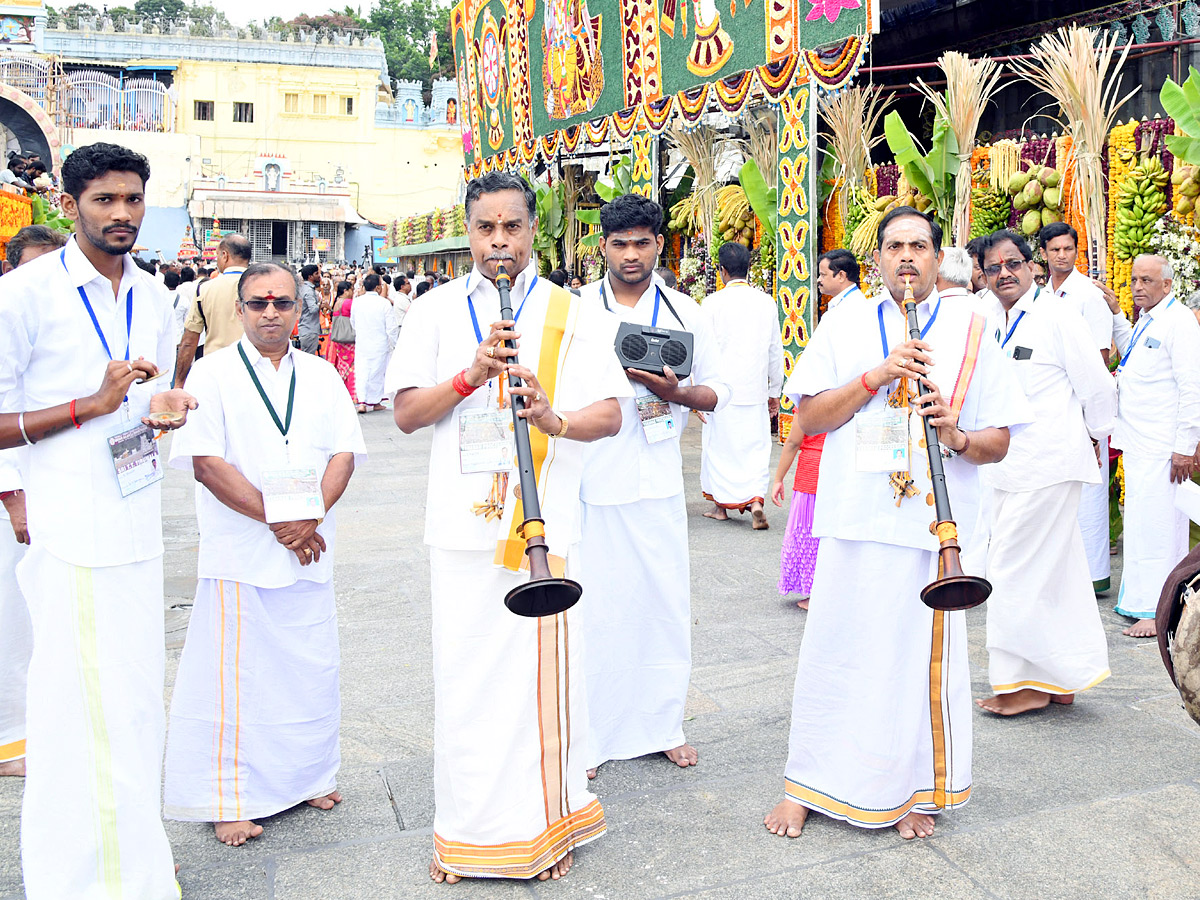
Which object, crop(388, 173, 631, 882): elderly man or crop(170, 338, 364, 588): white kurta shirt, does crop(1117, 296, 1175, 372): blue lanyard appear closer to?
crop(388, 173, 631, 882): elderly man

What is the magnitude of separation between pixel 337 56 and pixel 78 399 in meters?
47.3

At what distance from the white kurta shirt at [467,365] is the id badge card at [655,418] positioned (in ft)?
2.09

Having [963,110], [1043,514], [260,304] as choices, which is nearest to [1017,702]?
[1043,514]

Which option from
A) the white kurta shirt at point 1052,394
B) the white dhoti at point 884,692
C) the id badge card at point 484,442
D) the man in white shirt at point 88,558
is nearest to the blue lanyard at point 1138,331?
the white kurta shirt at point 1052,394

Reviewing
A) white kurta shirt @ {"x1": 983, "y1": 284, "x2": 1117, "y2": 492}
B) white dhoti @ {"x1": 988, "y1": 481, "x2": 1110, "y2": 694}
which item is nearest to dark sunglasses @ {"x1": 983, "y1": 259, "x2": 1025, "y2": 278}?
white kurta shirt @ {"x1": 983, "y1": 284, "x2": 1117, "y2": 492}

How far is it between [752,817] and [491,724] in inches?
34.6

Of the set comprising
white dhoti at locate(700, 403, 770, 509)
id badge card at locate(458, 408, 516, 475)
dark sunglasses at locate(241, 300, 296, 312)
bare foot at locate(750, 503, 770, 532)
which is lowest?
bare foot at locate(750, 503, 770, 532)

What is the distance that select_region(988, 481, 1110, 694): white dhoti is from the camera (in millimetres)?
3975

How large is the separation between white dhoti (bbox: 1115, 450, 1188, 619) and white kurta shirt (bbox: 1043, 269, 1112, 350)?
30.7 inches

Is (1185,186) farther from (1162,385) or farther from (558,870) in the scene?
(558,870)

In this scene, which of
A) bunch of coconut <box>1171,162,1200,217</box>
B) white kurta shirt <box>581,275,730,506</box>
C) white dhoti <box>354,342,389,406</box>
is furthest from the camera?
white dhoti <box>354,342,389,406</box>

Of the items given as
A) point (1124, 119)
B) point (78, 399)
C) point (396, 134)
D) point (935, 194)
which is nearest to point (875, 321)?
point (78, 399)

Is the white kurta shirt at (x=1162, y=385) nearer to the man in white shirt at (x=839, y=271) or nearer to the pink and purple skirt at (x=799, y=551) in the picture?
the pink and purple skirt at (x=799, y=551)

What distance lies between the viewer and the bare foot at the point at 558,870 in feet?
9.39
